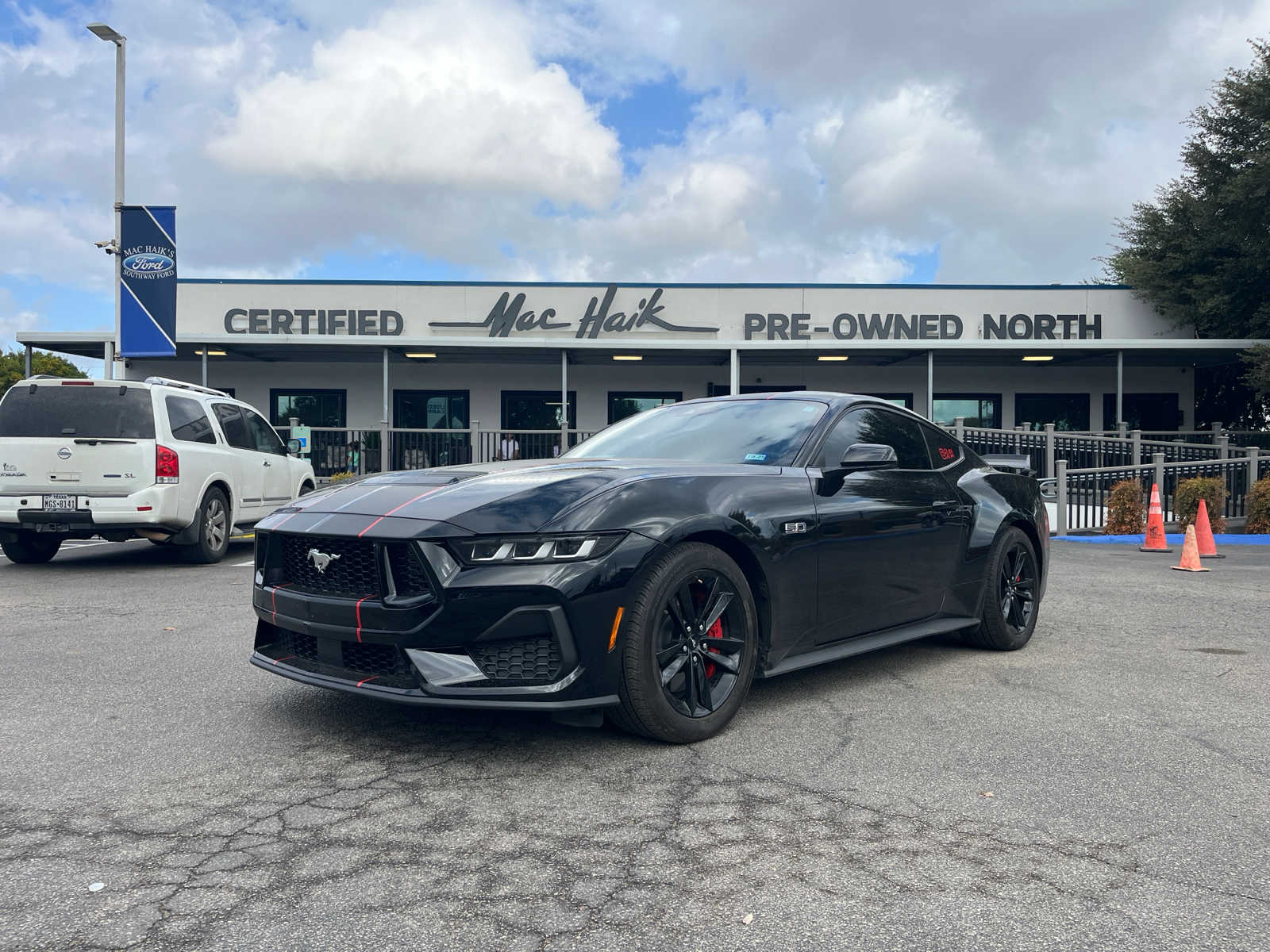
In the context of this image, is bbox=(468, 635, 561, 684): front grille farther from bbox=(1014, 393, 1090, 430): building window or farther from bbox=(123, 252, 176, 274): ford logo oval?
bbox=(1014, 393, 1090, 430): building window

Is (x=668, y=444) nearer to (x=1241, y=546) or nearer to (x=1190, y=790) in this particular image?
(x=1190, y=790)

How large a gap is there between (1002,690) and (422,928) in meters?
3.32

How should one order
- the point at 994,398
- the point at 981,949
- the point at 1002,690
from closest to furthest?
the point at 981,949 < the point at 1002,690 < the point at 994,398

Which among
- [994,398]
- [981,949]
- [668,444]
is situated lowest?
[981,949]

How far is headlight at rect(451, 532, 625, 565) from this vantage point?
354cm

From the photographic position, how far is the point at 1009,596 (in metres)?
5.87

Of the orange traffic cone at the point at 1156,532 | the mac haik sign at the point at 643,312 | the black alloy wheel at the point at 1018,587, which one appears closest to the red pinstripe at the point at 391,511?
the black alloy wheel at the point at 1018,587

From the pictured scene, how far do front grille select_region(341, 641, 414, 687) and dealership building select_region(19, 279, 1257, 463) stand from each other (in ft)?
57.5

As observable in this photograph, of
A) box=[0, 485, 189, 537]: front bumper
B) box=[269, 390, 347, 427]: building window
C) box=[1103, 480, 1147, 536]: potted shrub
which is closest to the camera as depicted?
box=[0, 485, 189, 537]: front bumper

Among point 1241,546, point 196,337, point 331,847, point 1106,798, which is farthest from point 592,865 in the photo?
point 196,337

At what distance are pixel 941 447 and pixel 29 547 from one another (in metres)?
8.70

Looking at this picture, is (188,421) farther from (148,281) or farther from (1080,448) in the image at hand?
(1080,448)

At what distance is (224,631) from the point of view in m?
6.29

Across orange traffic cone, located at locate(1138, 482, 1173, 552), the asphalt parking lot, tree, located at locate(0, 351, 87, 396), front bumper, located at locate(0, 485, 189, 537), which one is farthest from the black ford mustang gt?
tree, located at locate(0, 351, 87, 396)
